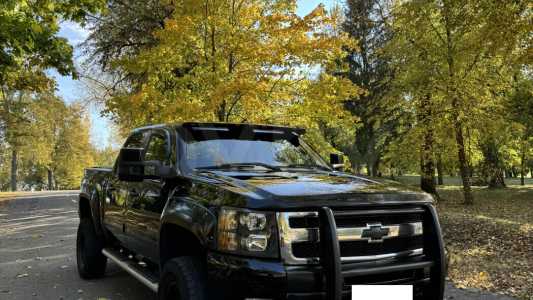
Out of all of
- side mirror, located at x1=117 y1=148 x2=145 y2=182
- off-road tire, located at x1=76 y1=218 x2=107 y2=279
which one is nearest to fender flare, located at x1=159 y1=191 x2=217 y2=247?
side mirror, located at x1=117 y1=148 x2=145 y2=182

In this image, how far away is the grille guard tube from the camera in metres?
2.91

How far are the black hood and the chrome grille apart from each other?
8 cm

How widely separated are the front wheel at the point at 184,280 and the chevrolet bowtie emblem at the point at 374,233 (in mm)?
1205

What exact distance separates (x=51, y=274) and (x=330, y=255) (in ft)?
18.3

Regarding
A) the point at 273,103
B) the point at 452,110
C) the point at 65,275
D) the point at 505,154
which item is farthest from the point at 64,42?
the point at 505,154

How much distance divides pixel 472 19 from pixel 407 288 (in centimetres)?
881

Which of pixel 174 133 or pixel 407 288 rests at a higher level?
pixel 174 133

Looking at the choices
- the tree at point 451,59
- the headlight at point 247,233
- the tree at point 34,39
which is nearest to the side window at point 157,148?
the headlight at point 247,233

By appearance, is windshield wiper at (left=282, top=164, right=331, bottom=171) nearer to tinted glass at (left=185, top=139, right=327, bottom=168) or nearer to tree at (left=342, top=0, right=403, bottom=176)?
tinted glass at (left=185, top=139, right=327, bottom=168)

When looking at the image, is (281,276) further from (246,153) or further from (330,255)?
(246,153)

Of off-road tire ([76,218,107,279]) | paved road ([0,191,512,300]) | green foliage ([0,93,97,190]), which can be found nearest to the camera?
paved road ([0,191,512,300])

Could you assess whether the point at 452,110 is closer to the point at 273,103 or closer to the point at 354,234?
the point at 273,103

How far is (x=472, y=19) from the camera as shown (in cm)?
1040
